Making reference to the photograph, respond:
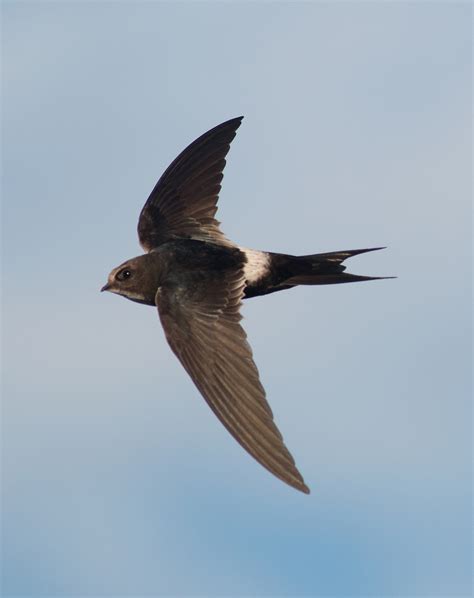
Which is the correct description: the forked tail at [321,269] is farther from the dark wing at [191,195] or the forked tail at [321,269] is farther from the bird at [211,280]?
the dark wing at [191,195]

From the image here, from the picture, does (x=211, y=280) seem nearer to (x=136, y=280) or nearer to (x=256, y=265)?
(x=256, y=265)

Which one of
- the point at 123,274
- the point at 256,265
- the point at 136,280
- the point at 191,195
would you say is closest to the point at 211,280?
the point at 256,265

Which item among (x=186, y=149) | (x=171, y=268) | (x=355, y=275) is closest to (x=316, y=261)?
(x=355, y=275)

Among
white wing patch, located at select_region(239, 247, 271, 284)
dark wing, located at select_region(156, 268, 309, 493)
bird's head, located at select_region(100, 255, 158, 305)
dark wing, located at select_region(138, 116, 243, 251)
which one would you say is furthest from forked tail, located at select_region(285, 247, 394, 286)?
bird's head, located at select_region(100, 255, 158, 305)

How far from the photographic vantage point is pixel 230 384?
949cm

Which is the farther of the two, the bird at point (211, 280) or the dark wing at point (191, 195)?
the dark wing at point (191, 195)

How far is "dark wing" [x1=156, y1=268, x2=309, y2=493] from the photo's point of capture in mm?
8859

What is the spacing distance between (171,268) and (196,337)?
2.52ft

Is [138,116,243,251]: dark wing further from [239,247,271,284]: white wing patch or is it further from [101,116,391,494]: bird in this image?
[239,247,271,284]: white wing patch

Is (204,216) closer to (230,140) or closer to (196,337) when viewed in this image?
(230,140)

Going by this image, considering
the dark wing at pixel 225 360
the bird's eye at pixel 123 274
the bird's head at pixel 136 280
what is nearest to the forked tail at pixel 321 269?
the dark wing at pixel 225 360

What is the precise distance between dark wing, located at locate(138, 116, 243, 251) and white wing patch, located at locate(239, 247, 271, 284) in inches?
17.9

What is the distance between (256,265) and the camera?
34.5 ft

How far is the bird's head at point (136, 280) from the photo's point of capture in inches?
412
